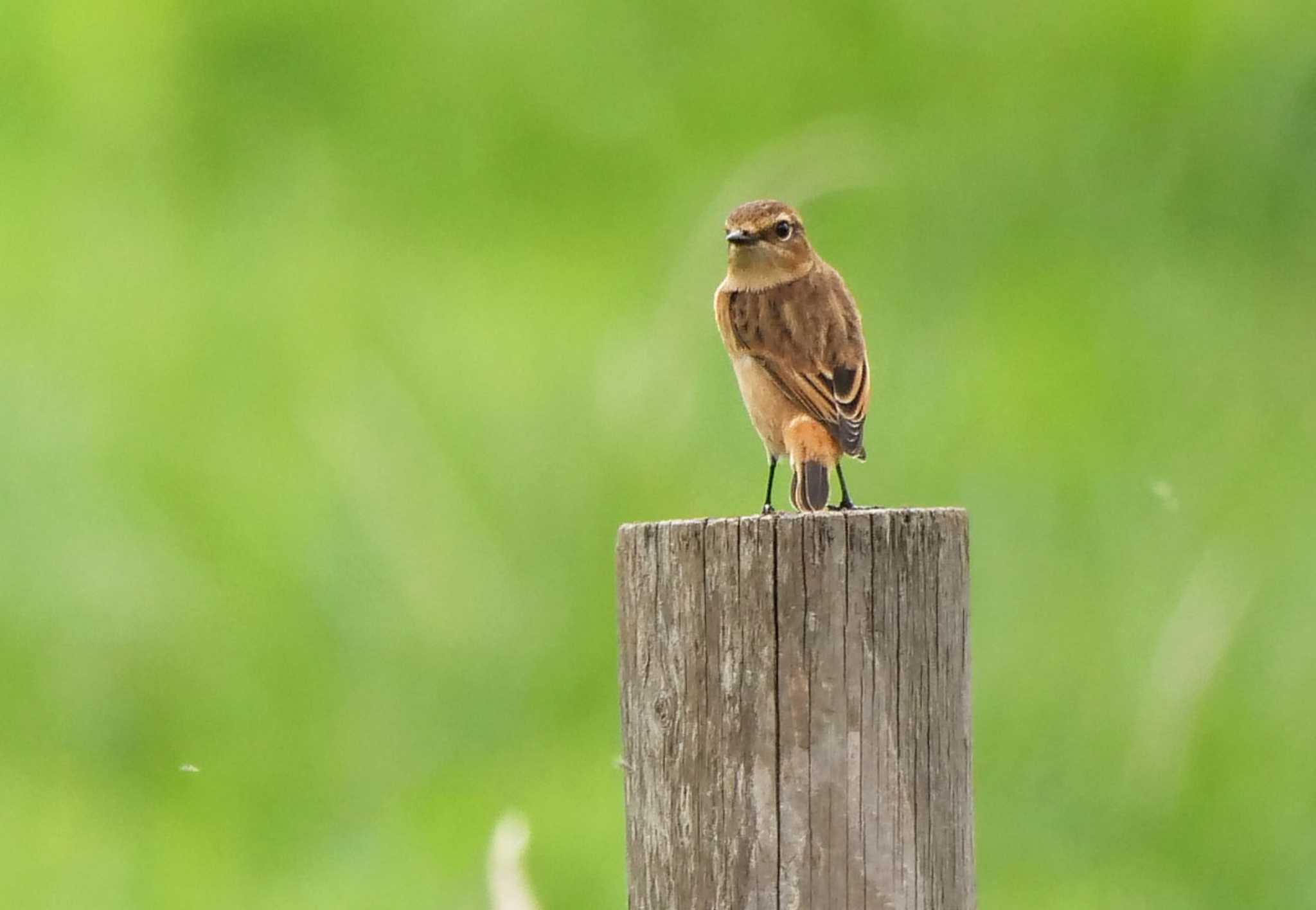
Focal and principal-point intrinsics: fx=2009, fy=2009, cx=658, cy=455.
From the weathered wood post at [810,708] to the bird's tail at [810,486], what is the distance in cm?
168

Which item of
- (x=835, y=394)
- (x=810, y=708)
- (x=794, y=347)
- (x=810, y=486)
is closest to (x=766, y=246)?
(x=794, y=347)

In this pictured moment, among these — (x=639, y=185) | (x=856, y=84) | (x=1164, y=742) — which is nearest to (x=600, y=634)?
(x=1164, y=742)

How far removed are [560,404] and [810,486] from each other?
13.4 ft

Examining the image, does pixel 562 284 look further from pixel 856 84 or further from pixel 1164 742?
pixel 1164 742

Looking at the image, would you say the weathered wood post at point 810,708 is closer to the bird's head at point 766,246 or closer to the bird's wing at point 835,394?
the bird's wing at point 835,394

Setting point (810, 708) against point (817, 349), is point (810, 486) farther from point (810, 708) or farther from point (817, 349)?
point (810, 708)

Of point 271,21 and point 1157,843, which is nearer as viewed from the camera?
point 1157,843

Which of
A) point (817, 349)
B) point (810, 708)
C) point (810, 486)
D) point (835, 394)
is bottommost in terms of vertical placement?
point (810, 708)

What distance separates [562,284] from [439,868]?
378 cm

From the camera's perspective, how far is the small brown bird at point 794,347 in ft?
19.1

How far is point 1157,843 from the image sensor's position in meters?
7.89

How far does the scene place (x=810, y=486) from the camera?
564 cm

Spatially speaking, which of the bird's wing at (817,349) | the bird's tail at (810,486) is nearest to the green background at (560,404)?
the bird's wing at (817,349)

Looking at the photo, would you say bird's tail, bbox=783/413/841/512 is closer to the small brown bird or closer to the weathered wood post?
the small brown bird
